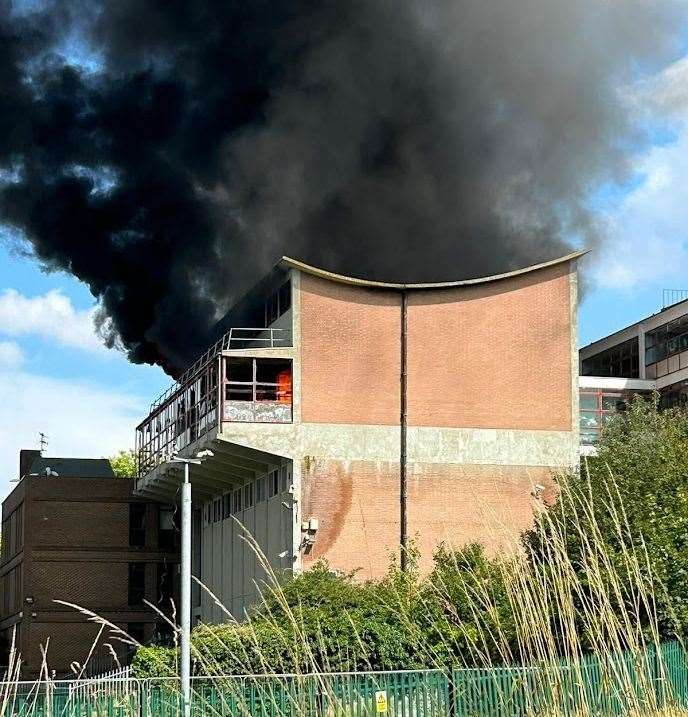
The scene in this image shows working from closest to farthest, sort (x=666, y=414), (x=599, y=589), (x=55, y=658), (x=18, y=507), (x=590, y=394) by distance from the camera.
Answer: (x=599, y=589)
(x=666, y=414)
(x=590, y=394)
(x=55, y=658)
(x=18, y=507)

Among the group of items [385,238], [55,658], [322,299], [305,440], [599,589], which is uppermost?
[385,238]

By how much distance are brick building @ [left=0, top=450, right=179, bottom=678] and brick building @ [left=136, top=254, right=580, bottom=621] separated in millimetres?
16371

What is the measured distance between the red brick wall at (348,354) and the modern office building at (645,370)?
37.0 ft

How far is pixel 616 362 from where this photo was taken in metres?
65.8

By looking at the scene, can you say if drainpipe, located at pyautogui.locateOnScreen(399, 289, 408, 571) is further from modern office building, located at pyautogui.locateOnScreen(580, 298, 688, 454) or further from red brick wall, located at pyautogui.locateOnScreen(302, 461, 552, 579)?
modern office building, located at pyautogui.locateOnScreen(580, 298, 688, 454)

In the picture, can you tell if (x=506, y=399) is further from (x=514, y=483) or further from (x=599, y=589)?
(x=599, y=589)

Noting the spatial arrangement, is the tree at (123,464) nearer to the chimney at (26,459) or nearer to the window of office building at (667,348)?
the chimney at (26,459)

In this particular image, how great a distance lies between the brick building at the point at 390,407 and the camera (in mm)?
44344

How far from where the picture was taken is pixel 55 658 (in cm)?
6209

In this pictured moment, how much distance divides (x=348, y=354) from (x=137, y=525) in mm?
22605

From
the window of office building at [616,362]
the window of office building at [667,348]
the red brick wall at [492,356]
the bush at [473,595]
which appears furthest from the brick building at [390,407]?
the window of office building at [616,362]

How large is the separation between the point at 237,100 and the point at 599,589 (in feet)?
198

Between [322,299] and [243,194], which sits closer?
[322,299]

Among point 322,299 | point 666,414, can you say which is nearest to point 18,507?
point 322,299
